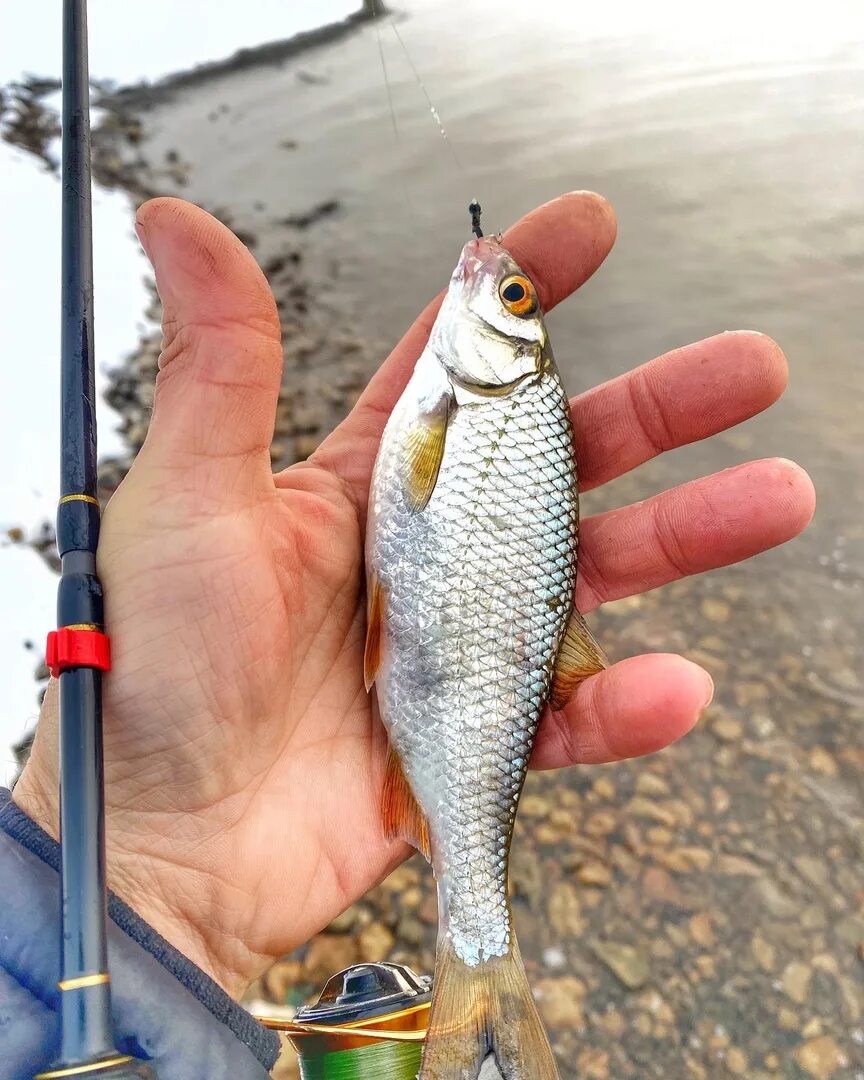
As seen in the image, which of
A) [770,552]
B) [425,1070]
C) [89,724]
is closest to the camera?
[89,724]

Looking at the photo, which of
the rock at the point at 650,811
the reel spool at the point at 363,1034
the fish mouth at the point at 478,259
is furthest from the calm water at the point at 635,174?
the reel spool at the point at 363,1034

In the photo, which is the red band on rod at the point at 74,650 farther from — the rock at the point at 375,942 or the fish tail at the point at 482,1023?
the rock at the point at 375,942

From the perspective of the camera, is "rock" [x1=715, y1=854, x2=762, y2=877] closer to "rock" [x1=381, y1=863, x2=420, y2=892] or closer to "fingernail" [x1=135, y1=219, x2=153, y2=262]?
"rock" [x1=381, y1=863, x2=420, y2=892]

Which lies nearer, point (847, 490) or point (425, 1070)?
point (425, 1070)

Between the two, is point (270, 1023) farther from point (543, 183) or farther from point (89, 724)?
point (543, 183)

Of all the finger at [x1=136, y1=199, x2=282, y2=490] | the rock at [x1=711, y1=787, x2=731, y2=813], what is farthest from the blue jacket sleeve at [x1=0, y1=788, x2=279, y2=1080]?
the rock at [x1=711, y1=787, x2=731, y2=813]

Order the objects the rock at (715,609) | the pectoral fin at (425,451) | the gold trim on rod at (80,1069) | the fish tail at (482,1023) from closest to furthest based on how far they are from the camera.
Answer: the gold trim on rod at (80,1069), the fish tail at (482,1023), the pectoral fin at (425,451), the rock at (715,609)

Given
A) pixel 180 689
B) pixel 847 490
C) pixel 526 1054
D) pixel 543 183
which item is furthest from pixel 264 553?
pixel 543 183

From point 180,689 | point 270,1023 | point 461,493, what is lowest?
point 270,1023

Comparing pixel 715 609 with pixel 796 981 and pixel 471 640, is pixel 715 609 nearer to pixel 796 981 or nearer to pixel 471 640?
pixel 796 981
